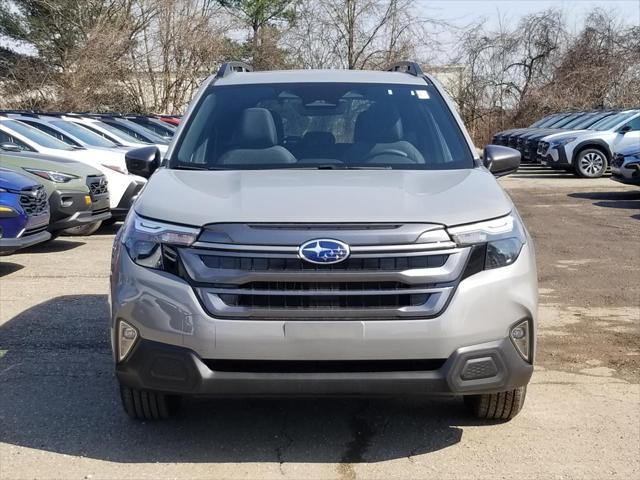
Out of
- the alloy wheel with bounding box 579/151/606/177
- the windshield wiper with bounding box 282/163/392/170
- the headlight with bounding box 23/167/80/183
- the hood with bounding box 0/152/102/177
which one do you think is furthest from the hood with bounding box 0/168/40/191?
the alloy wheel with bounding box 579/151/606/177

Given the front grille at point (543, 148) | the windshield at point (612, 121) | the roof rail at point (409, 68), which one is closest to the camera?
the roof rail at point (409, 68)

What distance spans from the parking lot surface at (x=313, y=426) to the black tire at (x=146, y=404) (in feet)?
0.26

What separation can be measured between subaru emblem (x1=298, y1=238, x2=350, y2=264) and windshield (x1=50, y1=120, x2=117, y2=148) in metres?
10.5

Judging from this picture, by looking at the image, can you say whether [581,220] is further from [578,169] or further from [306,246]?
[306,246]

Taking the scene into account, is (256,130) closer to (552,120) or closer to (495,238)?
(495,238)

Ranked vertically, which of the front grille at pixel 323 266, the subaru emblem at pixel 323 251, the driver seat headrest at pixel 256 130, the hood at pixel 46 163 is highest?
the driver seat headrest at pixel 256 130

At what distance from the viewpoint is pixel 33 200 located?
30.9 ft

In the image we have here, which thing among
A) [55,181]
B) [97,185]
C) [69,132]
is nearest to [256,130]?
[55,181]

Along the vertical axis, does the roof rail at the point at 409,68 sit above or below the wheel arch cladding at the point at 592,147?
above

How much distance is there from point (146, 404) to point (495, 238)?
1.93m

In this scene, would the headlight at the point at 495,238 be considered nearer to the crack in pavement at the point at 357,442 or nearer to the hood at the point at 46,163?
the crack in pavement at the point at 357,442

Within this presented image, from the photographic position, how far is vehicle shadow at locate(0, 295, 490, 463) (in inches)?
173

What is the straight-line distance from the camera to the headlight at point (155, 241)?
13.3 feet

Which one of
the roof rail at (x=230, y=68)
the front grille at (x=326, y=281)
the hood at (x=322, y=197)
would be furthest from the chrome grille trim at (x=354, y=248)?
the roof rail at (x=230, y=68)
